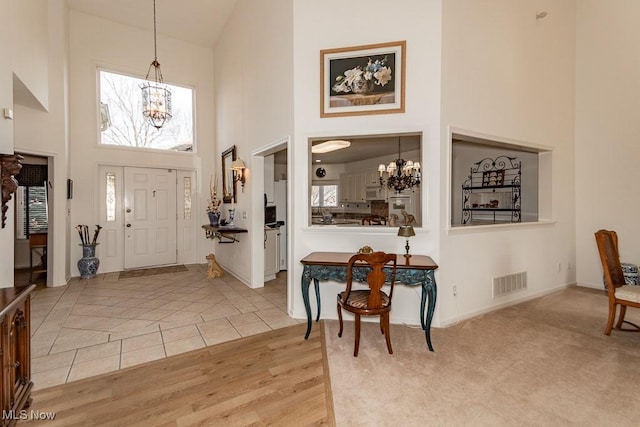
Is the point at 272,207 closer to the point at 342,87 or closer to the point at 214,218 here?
the point at 214,218

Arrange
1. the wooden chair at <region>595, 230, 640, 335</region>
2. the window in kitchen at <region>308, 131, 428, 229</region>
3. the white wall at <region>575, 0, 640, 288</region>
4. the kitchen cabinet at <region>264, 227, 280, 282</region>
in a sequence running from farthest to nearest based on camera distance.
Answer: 1. the window in kitchen at <region>308, 131, 428, 229</region>
2. the kitchen cabinet at <region>264, 227, 280, 282</region>
3. the white wall at <region>575, 0, 640, 288</region>
4. the wooden chair at <region>595, 230, 640, 335</region>

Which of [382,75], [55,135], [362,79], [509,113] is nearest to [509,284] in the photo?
[509,113]

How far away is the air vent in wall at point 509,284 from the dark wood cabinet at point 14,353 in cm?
441

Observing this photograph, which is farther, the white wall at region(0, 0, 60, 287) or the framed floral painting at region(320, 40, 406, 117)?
the framed floral painting at region(320, 40, 406, 117)

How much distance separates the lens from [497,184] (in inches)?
227

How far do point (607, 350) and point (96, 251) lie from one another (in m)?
7.52

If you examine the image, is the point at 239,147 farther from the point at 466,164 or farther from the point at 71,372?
the point at 466,164

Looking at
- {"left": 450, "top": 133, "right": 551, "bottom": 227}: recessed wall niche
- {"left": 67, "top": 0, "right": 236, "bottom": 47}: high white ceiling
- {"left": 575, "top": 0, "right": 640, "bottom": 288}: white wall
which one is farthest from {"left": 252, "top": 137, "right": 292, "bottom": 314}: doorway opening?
{"left": 575, "top": 0, "right": 640, "bottom": 288}: white wall

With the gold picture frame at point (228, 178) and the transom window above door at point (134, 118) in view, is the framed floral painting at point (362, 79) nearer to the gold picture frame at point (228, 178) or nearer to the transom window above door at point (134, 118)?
the gold picture frame at point (228, 178)

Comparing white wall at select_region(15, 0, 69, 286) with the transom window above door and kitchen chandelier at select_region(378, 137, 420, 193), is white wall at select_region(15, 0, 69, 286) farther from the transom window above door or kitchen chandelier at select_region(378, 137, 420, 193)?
kitchen chandelier at select_region(378, 137, 420, 193)

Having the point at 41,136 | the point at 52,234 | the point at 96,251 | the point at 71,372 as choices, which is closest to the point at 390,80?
the point at 71,372

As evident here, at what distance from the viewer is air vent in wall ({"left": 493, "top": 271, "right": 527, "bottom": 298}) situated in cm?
378

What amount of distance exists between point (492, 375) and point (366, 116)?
2716 millimetres

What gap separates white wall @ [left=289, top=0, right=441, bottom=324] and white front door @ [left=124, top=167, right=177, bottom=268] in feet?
13.2
